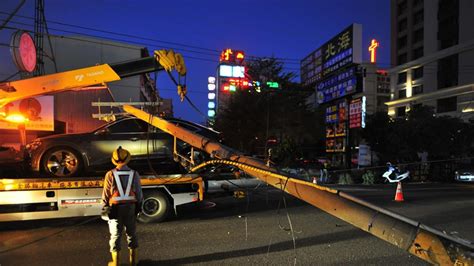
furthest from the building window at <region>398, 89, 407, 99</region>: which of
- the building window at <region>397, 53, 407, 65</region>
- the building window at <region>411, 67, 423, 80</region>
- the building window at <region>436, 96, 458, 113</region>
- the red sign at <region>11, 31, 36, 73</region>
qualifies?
the red sign at <region>11, 31, 36, 73</region>

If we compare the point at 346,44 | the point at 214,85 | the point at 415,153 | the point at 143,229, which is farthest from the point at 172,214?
the point at 214,85

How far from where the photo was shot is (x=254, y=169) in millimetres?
4945

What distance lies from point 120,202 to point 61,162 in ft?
14.4

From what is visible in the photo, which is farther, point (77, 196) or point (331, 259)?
point (77, 196)

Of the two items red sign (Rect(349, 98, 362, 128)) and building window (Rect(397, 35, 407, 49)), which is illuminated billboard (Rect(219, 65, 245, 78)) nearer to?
building window (Rect(397, 35, 407, 49))

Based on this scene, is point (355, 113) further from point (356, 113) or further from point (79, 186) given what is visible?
point (79, 186)

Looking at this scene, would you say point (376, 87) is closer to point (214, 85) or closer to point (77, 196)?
point (214, 85)

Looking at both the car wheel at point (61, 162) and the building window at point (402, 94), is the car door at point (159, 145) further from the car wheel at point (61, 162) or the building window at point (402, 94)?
the building window at point (402, 94)

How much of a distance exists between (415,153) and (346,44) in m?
12.4

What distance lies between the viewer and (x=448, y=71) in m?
53.5

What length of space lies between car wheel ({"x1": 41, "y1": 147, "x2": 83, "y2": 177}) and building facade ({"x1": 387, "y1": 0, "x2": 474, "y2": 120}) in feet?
133

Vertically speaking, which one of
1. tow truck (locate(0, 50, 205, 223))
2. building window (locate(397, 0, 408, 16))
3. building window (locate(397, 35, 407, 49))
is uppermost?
building window (locate(397, 0, 408, 16))

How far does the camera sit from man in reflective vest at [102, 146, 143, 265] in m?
5.23

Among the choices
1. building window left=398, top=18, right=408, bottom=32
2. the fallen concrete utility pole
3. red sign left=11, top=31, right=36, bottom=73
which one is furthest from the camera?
building window left=398, top=18, right=408, bottom=32
